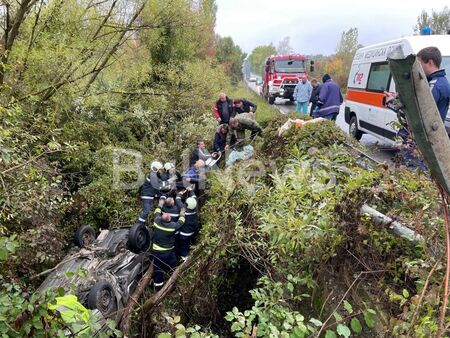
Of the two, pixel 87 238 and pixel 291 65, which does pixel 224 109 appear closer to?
pixel 87 238

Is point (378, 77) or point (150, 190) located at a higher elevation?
point (378, 77)

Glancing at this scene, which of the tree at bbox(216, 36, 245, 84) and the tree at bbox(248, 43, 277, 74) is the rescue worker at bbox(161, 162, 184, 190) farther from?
the tree at bbox(248, 43, 277, 74)

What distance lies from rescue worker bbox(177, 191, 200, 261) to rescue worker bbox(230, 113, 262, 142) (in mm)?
2191

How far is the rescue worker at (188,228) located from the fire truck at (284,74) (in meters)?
13.6

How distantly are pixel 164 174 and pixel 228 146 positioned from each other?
1.67 meters

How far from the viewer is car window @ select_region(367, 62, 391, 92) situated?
7.91 meters

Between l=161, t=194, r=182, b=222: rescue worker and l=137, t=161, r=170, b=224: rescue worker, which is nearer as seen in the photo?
l=161, t=194, r=182, b=222: rescue worker

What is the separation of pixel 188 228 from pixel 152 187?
1.21 metres

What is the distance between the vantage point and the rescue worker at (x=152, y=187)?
7.19 metres

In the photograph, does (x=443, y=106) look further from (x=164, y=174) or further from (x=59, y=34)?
(x=59, y=34)

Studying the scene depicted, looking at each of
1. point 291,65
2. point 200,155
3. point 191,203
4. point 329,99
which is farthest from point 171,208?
point 291,65

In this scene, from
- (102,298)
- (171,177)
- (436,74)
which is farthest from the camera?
(171,177)

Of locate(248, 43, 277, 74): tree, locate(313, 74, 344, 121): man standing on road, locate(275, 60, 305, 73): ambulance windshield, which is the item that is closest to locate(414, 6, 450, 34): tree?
locate(275, 60, 305, 73): ambulance windshield

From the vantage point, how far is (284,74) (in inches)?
760
